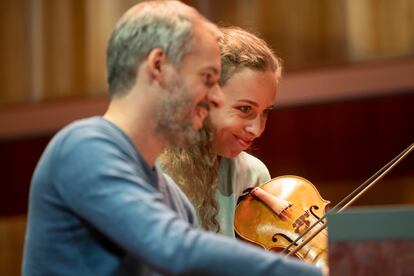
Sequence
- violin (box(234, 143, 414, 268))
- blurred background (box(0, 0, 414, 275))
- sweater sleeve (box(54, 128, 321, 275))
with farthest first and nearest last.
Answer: blurred background (box(0, 0, 414, 275))
violin (box(234, 143, 414, 268))
sweater sleeve (box(54, 128, 321, 275))

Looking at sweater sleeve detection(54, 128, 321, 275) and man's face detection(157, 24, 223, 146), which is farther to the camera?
man's face detection(157, 24, 223, 146)

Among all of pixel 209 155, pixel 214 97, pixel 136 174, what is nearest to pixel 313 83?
pixel 209 155

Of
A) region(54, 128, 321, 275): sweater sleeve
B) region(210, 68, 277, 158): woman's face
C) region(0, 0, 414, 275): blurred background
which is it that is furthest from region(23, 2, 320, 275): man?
region(0, 0, 414, 275): blurred background

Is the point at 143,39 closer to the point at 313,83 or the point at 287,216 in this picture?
the point at 287,216

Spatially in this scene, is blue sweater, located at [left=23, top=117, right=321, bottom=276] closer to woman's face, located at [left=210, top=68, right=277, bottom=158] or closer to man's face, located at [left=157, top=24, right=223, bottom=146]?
man's face, located at [left=157, top=24, right=223, bottom=146]

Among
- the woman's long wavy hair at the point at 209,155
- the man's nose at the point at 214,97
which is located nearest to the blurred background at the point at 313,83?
the woman's long wavy hair at the point at 209,155

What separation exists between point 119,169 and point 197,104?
0.22 metres

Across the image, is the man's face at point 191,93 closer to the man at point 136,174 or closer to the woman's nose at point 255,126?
the man at point 136,174

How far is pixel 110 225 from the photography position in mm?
1379

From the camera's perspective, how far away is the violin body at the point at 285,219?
211cm

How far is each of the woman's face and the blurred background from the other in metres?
1.98

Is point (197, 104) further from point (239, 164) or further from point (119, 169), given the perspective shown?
point (239, 164)

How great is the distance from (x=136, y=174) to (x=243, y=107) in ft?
2.46

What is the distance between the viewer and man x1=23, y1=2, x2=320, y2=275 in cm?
A: 133
